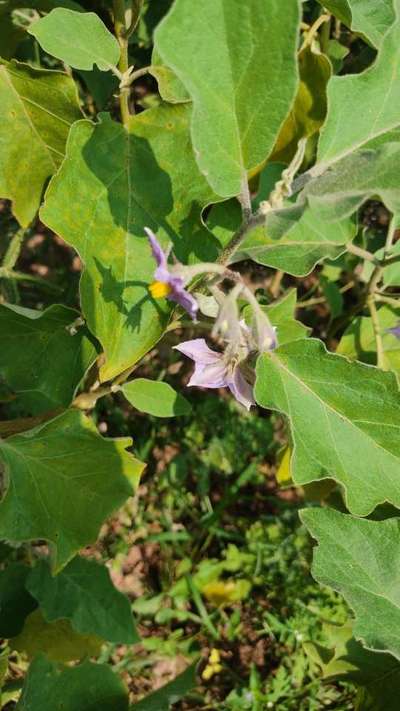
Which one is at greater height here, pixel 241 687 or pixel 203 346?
pixel 203 346

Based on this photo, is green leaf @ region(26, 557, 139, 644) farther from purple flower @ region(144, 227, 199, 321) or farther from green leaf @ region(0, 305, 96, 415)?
purple flower @ region(144, 227, 199, 321)

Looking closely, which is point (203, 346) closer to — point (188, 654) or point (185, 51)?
point (185, 51)

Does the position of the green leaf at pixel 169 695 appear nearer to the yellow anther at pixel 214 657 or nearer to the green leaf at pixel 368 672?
the green leaf at pixel 368 672

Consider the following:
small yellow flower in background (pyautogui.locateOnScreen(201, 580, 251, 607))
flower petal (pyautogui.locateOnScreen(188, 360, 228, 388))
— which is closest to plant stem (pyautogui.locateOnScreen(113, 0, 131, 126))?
flower petal (pyautogui.locateOnScreen(188, 360, 228, 388))

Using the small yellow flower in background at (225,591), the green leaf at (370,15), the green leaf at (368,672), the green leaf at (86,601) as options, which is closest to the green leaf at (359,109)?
the green leaf at (370,15)

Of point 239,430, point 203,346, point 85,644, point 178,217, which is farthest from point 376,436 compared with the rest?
point 239,430

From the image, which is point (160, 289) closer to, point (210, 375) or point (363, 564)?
point (210, 375)

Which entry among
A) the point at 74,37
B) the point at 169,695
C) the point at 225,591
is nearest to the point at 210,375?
the point at 74,37
